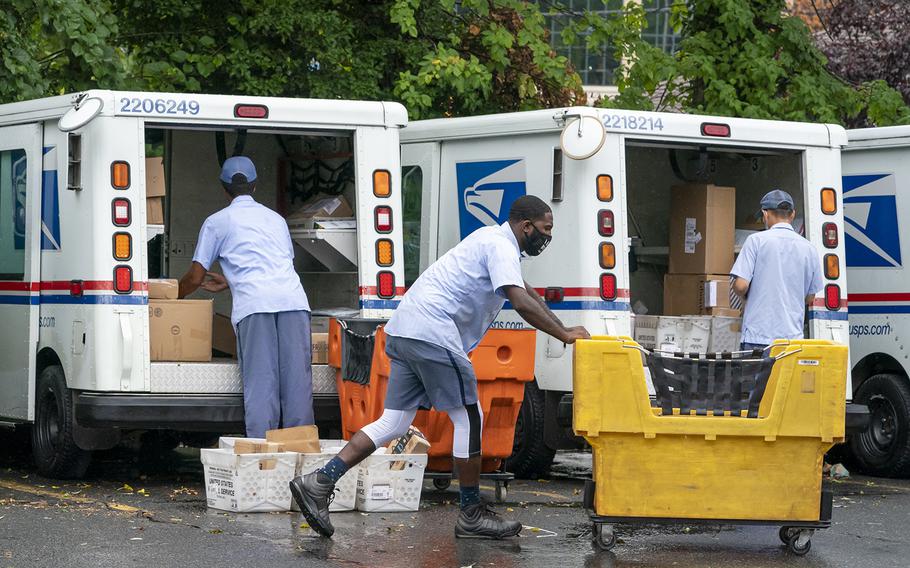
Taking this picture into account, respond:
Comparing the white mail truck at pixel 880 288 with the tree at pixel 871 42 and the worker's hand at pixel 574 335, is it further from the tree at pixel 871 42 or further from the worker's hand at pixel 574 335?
the tree at pixel 871 42

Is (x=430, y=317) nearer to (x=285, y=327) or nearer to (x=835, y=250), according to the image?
(x=285, y=327)

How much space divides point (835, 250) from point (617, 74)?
5.51m

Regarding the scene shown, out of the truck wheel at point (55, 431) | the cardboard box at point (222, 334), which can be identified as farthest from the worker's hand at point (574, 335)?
the cardboard box at point (222, 334)

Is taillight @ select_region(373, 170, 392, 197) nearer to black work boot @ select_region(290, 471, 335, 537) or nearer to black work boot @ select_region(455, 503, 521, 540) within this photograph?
black work boot @ select_region(290, 471, 335, 537)

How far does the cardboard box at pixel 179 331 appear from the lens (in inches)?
382

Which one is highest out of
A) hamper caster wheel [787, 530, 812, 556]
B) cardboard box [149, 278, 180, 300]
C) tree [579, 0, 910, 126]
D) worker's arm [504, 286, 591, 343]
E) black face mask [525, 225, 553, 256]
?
tree [579, 0, 910, 126]

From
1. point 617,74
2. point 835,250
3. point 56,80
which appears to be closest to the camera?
point 835,250

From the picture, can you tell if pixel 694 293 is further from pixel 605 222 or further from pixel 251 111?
pixel 251 111

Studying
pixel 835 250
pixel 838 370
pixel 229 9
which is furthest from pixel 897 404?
pixel 229 9

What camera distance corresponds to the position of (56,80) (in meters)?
13.8

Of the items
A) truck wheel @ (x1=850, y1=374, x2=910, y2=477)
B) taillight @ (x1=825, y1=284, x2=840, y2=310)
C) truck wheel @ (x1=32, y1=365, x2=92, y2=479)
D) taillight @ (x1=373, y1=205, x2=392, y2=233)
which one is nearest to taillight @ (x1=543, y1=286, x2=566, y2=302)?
taillight @ (x1=373, y1=205, x2=392, y2=233)

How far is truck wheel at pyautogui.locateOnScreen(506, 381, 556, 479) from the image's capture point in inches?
407

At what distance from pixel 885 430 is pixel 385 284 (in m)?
3.91

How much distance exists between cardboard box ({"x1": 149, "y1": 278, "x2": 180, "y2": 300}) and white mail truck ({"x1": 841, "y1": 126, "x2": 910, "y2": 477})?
484 cm
